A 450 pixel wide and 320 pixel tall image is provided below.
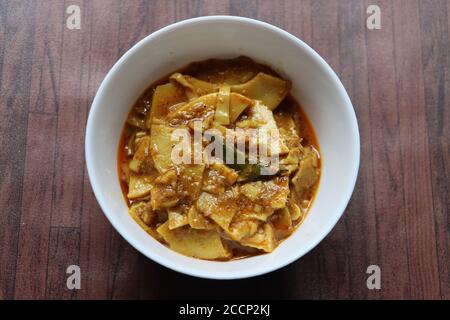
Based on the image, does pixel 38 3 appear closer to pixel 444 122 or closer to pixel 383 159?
pixel 383 159

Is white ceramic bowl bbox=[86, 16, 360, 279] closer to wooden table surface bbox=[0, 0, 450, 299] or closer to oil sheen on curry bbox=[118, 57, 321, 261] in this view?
oil sheen on curry bbox=[118, 57, 321, 261]

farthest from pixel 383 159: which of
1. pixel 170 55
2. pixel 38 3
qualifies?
pixel 38 3

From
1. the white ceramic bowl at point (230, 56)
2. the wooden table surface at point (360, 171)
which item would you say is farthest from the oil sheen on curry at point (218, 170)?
the wooden table surface at point (360, 171)

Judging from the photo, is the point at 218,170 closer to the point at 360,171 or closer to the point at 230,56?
the point at 230,56

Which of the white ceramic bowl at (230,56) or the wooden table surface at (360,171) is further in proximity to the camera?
the wooden table surface at (360,171)

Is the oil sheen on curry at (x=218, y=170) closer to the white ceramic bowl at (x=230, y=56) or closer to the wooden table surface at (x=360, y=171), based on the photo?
the white ceramic bowl at (x=230, y=56)
